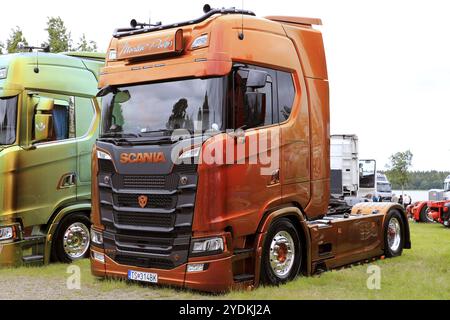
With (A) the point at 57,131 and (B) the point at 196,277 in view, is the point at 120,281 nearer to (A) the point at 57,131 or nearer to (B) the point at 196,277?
(B) the point at 196,277

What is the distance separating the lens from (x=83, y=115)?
1049 cm

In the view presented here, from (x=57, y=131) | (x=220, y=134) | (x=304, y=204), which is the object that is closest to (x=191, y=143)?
(x=220, y=134)

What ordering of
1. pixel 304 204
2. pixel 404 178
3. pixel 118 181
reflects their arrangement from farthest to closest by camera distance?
pixel 404 178, pixel 304 204, pixel 118 181

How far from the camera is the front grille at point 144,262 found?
7.05 metres

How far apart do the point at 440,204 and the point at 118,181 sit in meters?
16.3

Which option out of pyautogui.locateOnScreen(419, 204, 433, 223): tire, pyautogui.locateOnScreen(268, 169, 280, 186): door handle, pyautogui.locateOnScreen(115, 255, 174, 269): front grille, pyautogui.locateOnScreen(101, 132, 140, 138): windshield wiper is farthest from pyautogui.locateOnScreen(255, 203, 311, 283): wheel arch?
pyautogui.locateOnScreen(419, 204, 433, 223): tire

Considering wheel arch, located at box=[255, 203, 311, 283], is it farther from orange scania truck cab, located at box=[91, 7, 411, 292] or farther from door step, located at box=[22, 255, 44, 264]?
door step, located at box=[22, 255, 44, 264]

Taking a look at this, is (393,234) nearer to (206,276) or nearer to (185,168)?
(206,276)

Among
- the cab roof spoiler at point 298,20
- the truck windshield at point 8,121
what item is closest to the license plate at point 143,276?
the truck windshield at point 8,121

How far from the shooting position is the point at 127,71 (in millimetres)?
7816

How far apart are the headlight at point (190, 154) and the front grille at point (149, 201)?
20.8 inches

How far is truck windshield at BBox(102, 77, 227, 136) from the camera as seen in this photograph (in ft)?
22.7

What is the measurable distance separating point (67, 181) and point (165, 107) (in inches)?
144
